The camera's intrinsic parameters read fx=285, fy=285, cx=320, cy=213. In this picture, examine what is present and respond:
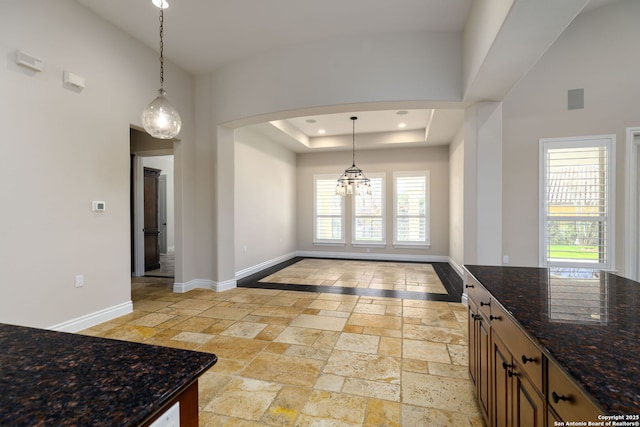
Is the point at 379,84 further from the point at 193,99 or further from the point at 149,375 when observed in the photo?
the point at 149,375

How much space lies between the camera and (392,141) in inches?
281

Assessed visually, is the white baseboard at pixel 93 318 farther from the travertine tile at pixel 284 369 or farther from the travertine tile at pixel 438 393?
the travertine tile at pixel 438 393

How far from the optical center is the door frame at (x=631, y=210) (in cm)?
402

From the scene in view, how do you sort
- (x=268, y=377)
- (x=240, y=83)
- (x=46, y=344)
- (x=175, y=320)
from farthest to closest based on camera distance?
1. (x=240, y=83)
2. (x=175, y=320)
3. (x=268, y=377)
4. (x=46, y=344)

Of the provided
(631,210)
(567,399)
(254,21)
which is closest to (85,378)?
(567,399)

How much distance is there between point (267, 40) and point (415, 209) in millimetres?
5408

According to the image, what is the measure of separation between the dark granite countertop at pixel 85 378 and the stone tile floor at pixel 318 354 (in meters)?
1.23

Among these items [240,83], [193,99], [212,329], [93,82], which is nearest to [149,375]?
[212,329]

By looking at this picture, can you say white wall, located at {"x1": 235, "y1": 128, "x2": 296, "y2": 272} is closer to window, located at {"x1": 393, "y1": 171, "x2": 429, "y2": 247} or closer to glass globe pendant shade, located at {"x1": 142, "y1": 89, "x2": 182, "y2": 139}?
glass globe pendant shade, located at {"x1": 142, "y1": 89, "x2": 182, "y2": 139}

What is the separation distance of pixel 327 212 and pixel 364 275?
9.17 feet

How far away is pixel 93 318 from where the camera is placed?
3326 millimetres

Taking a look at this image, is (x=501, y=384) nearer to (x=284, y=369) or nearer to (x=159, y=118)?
(x=284, y=369)

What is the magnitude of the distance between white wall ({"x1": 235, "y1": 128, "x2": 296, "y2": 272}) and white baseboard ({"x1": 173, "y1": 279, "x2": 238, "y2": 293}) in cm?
80

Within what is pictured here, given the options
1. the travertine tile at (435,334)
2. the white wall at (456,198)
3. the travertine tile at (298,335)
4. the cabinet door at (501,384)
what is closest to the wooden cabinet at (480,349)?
the cabinet door at (501,384)
